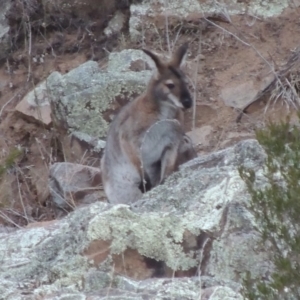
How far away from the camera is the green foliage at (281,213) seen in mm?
3805

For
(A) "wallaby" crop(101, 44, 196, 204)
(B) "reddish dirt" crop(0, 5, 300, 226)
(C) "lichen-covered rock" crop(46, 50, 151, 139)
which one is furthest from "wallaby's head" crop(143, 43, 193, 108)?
(C) "lichen-covered rock" crop(46, 50, 151, 139)

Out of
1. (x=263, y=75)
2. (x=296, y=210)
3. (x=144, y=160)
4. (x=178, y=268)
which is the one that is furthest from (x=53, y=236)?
(x=263, y=75)

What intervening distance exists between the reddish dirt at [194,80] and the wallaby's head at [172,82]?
1063 mm

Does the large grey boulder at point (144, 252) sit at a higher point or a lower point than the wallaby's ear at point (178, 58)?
higher

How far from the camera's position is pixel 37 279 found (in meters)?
4.75

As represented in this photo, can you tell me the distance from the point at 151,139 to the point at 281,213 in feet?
14.0

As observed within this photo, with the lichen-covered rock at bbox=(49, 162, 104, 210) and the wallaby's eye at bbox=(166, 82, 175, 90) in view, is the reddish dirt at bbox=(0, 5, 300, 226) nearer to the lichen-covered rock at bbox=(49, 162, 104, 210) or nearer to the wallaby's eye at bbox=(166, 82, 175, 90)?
the lichen-covered rock at bbox=(49, 162, 104, 210)

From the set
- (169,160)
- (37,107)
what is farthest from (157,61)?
(37,107)

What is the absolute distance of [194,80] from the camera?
31.8 ft

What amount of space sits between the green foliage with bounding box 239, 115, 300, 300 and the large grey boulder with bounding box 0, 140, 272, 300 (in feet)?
1.50

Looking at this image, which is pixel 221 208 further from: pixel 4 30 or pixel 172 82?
pixel 4 30

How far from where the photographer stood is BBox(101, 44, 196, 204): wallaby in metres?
8.05

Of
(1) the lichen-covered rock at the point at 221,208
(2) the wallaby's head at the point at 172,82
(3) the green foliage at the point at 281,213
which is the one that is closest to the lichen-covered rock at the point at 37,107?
(2) the wallaby's head at the point at 172,82

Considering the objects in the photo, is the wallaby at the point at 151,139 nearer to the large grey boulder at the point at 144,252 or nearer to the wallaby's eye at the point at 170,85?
the wallaby's eye at the point at 170,85
